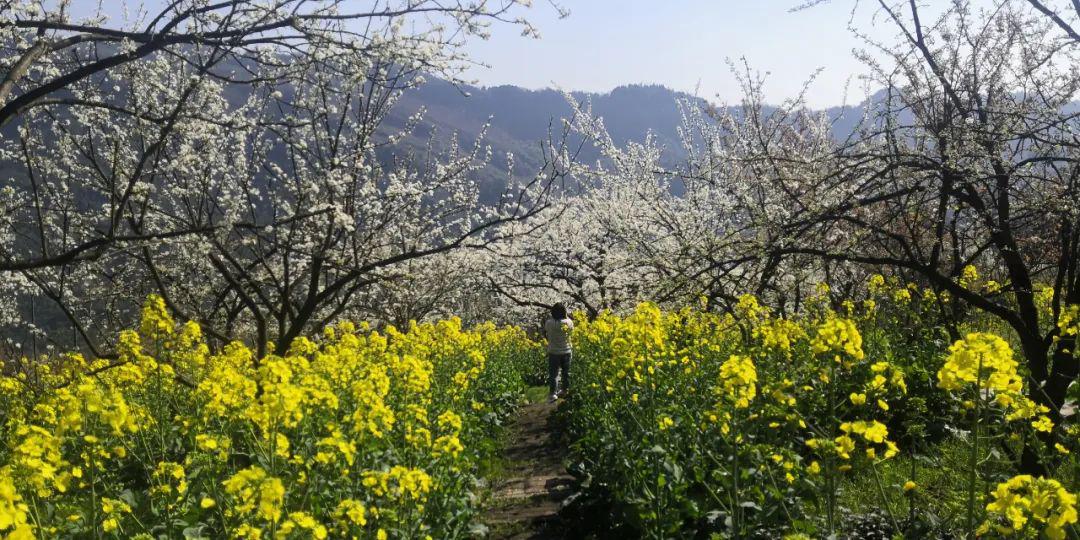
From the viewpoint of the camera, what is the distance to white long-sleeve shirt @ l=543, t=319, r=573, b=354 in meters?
13.5

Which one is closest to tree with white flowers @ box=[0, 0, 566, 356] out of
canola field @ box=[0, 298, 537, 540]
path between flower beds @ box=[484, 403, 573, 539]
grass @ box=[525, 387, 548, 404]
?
canola field @ box=[0, 298, 537, 540]

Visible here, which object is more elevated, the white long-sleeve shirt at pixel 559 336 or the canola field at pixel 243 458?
the canola field at pixel 243 458

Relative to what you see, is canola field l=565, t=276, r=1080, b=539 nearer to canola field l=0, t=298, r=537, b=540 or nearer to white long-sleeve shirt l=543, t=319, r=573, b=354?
canola field l=0, t=298, r=537, b=540

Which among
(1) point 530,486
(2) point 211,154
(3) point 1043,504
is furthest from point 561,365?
Answer: (3) point 1043,504

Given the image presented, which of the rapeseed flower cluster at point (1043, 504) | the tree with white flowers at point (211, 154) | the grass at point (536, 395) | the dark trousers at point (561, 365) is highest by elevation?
the tree with white flowers at point (211, 154)

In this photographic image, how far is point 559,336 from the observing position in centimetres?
1355

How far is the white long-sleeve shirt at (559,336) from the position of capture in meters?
13.5

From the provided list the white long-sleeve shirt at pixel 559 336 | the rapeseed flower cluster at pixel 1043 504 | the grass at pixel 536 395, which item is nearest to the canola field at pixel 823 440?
the rapeseed flower cluster at pixel 1043 504

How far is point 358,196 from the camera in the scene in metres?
9.72

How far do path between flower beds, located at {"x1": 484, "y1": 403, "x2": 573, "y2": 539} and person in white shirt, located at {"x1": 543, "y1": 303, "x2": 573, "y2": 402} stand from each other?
60.8 inches

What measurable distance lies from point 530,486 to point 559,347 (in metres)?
5.80

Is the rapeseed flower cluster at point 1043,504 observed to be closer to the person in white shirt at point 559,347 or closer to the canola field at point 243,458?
the canola field at point 243,458

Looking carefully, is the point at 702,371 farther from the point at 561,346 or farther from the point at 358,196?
the point at 561,346

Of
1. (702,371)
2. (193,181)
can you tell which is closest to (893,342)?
(702,371)
